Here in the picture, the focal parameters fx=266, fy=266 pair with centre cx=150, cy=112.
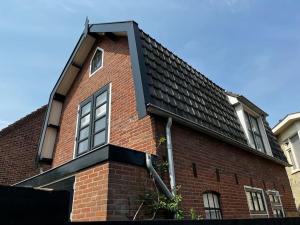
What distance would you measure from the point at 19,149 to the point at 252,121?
35.6ft

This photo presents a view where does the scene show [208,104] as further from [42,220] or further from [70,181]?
[42,220]

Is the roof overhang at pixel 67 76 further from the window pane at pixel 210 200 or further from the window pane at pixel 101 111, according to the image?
the window pane at pixel 210 200

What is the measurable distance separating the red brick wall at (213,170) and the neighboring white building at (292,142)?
9.45m

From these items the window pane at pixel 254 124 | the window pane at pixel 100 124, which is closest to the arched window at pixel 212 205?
the window pane at pixel 100 124

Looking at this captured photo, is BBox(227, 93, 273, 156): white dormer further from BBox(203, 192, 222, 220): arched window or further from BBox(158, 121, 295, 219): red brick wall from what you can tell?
BBox(203, 192, 222, 220): arched window

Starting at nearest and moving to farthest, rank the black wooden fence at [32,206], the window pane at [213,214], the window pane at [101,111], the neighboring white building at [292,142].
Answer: the black wooden fence at [32,206]
the window pane at [213,214]
the window pane at [101,111]
the neighboring white building at [292,142]

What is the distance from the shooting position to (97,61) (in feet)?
33.6

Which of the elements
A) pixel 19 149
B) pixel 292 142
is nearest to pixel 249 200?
pixel 19 149

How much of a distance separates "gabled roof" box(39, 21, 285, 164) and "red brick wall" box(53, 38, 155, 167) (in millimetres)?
372

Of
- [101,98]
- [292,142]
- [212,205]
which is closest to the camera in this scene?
[212,205]

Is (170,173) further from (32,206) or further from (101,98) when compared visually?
(32,206)

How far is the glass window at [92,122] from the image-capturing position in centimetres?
812

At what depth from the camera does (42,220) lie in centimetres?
166

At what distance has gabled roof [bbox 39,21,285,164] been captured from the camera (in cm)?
675
